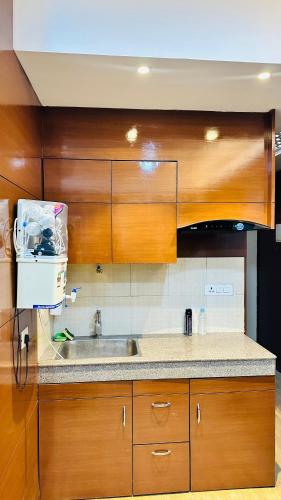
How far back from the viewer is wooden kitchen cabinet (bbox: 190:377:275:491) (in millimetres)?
2166

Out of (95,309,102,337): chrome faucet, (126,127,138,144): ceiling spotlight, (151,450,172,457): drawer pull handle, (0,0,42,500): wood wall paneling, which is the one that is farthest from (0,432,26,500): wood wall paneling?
(126,127,138,144): ceiling spotlight

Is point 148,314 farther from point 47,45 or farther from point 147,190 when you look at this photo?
point 47,45

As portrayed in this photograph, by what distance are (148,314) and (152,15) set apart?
199cm

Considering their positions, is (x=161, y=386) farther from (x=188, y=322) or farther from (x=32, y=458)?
(x=32, y=458)

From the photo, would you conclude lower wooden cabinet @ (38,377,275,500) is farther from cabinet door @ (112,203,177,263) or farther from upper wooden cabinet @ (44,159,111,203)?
upper wooden cabinet @ (44,159,111,203)

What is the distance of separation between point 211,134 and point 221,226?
665 millimetres

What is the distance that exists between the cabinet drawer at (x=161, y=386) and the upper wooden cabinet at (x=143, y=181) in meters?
1.21

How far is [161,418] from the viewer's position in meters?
2.14

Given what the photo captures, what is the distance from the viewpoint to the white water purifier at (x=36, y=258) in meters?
1.62

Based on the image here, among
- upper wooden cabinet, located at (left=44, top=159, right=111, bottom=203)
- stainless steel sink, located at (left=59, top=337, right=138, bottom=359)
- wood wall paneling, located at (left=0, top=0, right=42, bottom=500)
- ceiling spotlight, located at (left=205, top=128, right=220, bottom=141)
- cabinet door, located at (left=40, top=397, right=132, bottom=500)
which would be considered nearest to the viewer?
wood wall paneling, located at (left=0, top=0, right=42, bottom=500)

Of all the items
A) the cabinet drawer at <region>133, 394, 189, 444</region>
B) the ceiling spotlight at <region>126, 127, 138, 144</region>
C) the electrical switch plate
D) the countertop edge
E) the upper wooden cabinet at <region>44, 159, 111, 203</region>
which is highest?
the ceiling spotlight at <region>126, 127, 138, 144</region>

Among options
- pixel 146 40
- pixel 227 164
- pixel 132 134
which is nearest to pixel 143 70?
pixel 146 40

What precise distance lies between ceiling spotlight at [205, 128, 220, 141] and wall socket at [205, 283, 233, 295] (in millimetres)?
1147

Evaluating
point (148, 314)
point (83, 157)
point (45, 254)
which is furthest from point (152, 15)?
point (148, 314)
